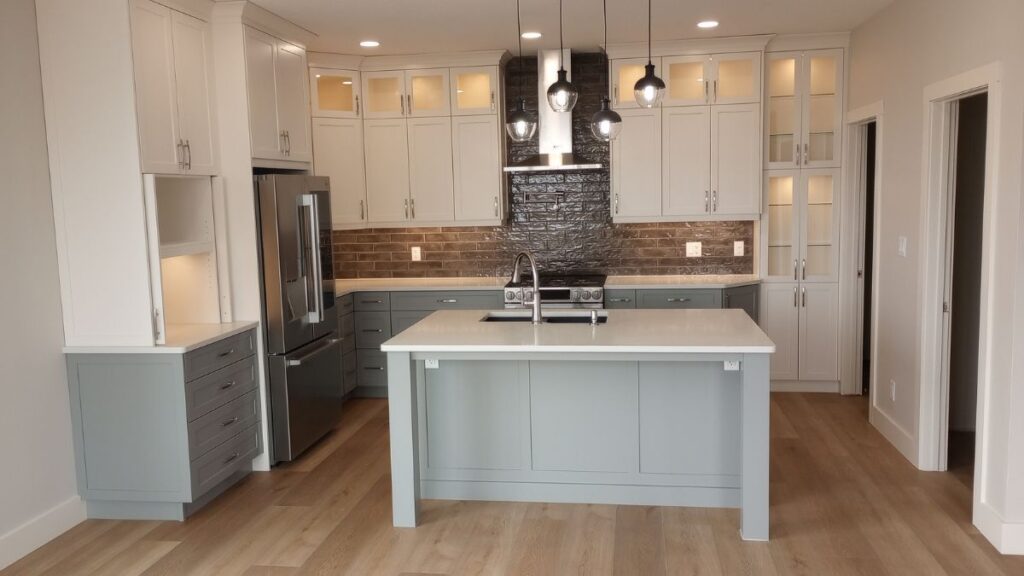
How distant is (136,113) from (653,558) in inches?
121

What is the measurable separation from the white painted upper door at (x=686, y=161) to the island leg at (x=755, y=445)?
277 centimetres

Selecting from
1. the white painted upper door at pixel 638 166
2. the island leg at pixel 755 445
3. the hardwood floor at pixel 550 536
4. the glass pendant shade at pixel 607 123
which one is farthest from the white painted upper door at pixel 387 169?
Answer: the island leg at pixel 755 445

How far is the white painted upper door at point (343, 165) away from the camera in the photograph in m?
6.16

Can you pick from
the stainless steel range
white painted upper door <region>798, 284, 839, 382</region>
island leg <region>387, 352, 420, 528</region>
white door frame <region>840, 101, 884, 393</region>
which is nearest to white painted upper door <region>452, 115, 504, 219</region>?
the stainless steel range

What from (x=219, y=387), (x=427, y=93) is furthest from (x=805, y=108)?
(x=219, y=387)

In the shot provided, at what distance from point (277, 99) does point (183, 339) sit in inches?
65.4

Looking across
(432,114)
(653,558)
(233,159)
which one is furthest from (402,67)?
(653,558)

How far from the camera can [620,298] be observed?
5.96m

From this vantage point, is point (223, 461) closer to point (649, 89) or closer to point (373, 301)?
point (373, 301)

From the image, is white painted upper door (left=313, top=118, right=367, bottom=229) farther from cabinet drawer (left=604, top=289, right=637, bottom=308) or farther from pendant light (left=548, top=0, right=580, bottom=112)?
pendant light (left=548, top=0, right=580, bottom=112)

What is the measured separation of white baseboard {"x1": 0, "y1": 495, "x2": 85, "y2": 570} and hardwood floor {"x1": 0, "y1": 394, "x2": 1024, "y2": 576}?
57 millimetres

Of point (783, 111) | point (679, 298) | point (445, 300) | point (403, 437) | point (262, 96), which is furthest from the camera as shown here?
point (445, 300)

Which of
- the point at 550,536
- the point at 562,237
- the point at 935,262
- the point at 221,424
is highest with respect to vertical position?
the point at 562,237

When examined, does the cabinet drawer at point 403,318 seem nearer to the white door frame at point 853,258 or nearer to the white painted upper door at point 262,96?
the white painted upper door at point 262,96
